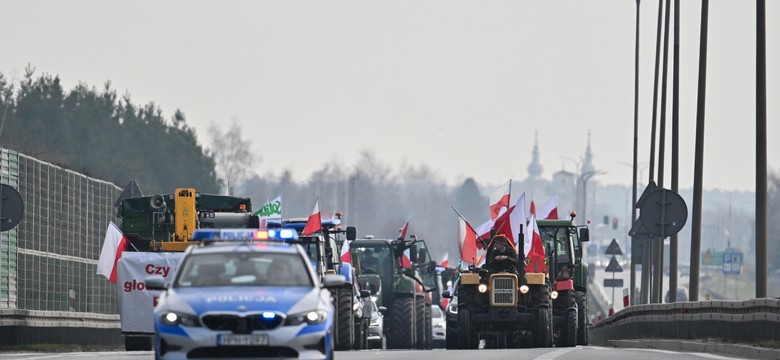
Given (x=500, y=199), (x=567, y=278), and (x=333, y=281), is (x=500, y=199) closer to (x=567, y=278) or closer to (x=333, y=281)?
(x=567, y=278)

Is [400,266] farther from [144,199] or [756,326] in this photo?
[756,326]

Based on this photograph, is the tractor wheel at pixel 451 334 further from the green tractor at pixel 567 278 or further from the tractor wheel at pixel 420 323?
the tractor wheel at pixel 420 323

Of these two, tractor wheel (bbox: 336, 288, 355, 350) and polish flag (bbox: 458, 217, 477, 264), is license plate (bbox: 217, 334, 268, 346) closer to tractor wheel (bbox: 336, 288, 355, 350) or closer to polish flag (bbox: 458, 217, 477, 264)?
tractor wheel (bbox: 336, 288, 355, 350)

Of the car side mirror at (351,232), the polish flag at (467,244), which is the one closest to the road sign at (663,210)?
the car side mirror at (351,232)

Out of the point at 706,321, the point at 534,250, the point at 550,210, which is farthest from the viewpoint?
the point at 550,210

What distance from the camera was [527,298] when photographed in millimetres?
35000

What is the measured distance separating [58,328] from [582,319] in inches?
405

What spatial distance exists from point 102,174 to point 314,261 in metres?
77.3

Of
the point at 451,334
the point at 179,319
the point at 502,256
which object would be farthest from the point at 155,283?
the point at 451,334

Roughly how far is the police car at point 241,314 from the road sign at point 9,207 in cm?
1132

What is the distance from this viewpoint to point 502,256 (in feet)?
114

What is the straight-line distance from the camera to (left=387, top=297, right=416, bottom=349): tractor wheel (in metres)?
44.1

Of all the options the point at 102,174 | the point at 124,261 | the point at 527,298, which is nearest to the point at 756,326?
the point at 527,298

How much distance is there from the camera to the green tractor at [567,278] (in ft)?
124
